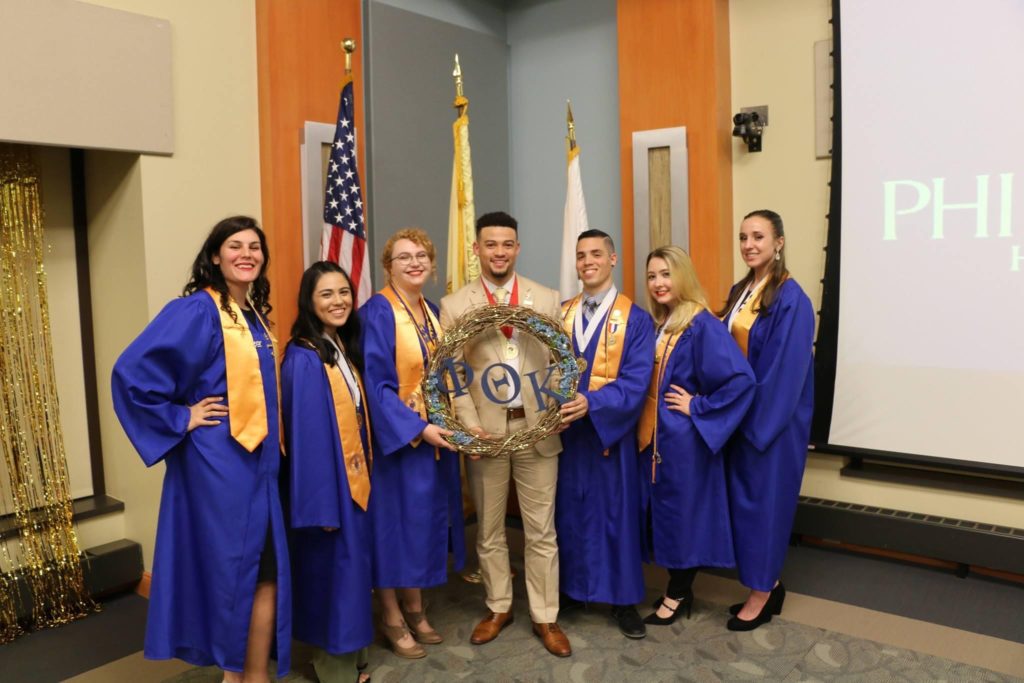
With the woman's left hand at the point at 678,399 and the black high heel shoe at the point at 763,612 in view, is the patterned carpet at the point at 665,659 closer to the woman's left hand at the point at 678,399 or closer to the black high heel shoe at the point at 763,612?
the black high heel shoe at the point at 763,612

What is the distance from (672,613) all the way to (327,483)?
5.11 ft

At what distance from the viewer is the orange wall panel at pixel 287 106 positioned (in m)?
3.88

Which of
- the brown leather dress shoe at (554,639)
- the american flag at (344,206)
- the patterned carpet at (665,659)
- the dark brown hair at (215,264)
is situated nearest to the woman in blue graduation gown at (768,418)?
the patterned carpet at (665,659)

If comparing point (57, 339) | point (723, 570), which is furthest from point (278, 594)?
point (723, 570)

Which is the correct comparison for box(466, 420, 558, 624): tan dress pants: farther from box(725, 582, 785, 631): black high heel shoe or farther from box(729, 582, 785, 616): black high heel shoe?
box(725, 582, 785, 631): black high heel shoe

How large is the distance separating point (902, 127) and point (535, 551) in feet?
8.82

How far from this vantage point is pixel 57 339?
12.2 feet

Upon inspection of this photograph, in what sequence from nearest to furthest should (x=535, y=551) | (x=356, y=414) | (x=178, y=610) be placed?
(x=178, y=610), (x=356, y=414), (x=535, y=551)

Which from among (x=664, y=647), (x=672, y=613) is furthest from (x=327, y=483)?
(x=672, y=613)

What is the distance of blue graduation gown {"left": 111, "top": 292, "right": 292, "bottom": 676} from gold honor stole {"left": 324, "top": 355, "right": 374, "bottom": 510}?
28 centimetres

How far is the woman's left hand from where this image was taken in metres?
3.18

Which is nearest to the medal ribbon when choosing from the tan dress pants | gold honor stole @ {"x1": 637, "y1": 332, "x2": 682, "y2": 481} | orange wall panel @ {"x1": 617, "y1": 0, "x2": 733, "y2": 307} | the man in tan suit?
the man in tan suit

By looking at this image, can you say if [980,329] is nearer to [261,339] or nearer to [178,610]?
[261,339]

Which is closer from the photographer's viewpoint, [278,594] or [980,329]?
[278,594]
